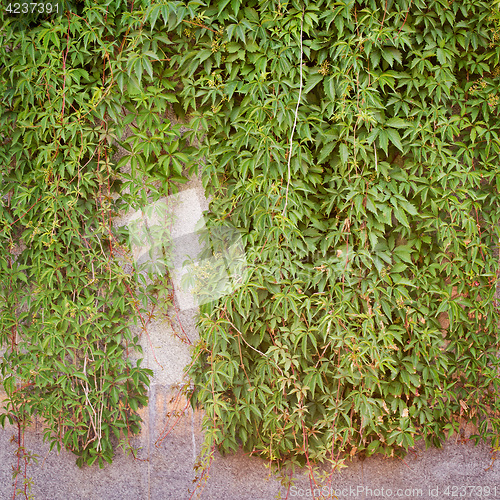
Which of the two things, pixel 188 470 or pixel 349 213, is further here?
pixel 188 470

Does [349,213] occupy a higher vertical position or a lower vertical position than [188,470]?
higher

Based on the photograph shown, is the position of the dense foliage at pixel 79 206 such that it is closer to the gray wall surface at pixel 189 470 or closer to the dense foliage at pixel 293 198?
the dense foliage at pixel 293 198

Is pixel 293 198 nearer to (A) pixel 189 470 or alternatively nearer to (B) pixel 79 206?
(B) pixel 79 206

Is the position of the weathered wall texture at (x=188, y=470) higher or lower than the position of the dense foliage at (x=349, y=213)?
lower

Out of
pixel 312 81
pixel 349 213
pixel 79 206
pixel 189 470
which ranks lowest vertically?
pixel 189 470

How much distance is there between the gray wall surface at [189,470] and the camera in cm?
241

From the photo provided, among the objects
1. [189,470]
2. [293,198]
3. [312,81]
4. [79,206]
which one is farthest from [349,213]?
[189,470]

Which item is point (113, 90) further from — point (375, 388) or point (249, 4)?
point (375, 388)

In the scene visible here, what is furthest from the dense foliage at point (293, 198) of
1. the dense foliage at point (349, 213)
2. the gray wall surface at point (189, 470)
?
the gray wall surface at point (189, 470)

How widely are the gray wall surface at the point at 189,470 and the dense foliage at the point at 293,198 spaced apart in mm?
140

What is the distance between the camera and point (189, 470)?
2.47 meters

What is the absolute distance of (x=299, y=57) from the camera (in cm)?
206

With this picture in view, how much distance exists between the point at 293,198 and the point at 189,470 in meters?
1.74

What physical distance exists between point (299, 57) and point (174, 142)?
81 centimetres
